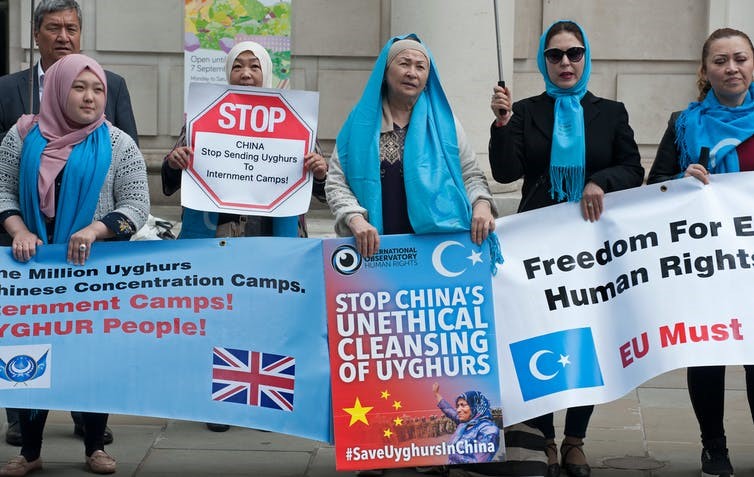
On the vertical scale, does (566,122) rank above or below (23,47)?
below

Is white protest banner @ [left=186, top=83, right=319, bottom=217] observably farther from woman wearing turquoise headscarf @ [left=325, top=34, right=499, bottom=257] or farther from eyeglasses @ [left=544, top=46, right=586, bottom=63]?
eyeglasses @ [left=544, top=46, right=586, bottom=63]

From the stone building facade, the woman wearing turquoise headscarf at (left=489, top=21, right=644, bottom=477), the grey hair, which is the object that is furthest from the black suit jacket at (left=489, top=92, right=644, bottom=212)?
the stone building facade

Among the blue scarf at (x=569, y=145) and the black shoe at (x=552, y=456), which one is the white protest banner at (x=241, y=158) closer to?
the blue scarf at (x=569, y=145)

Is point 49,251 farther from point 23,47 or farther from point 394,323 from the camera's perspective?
point 23,47

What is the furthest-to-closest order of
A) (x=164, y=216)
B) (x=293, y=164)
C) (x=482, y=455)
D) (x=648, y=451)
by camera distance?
(x=164, y=216) → (x=648, y=451) → (x=293, y=164) → (x=482, y=455)

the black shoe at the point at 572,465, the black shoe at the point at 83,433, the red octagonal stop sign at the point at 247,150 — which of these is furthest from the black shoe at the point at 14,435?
the black shoe at the point at 572,465

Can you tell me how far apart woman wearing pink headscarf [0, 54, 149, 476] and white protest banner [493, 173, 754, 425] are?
60.6 inches

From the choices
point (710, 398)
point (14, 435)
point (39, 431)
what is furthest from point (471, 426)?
point (14, 435)

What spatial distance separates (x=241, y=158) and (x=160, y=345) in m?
0.89

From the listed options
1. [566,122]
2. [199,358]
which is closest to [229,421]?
[199,358]

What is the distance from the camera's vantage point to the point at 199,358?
502 centimetres

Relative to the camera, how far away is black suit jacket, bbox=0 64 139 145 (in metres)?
5.88

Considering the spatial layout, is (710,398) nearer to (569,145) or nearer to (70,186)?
(569,145)

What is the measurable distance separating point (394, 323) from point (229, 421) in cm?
75
